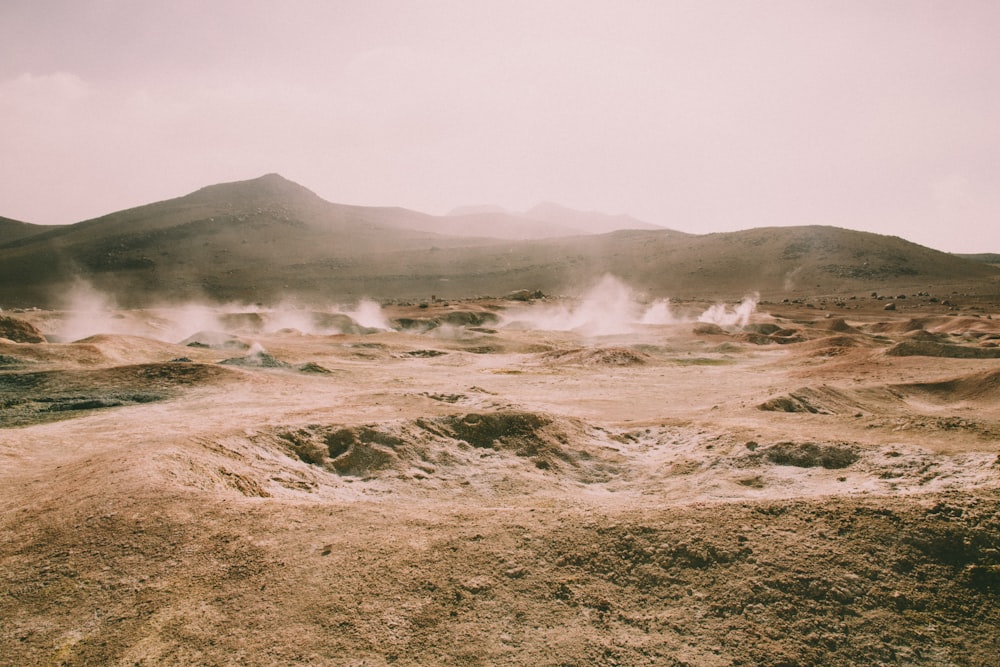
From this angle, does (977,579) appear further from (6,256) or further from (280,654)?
(6,256)

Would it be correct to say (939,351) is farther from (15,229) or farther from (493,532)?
(15,229)

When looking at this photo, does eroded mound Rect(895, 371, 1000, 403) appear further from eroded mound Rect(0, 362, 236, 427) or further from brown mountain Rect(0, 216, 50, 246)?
brown mountain Rect(0, 216, 50, 246)

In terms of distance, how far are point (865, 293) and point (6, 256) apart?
129891 millimetres

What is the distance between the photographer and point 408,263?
306 ft

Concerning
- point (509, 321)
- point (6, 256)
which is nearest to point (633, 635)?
point (509, 321)

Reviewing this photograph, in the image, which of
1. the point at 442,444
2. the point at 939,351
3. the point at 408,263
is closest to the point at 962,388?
the point at 939,351

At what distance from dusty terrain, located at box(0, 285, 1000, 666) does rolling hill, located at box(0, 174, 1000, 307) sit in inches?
2527

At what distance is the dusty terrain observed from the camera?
13.6 ft

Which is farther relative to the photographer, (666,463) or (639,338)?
(639,338)

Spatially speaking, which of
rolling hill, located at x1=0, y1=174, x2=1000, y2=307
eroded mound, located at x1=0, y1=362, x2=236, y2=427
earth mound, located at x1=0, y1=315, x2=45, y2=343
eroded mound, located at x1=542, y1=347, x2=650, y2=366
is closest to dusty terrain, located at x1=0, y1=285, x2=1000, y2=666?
eroded mound, located at x1=0, y1=362, x2=236, y2=427

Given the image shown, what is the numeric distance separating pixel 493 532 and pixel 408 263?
295ft

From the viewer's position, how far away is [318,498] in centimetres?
746

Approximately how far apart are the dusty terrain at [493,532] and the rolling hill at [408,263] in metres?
64.2

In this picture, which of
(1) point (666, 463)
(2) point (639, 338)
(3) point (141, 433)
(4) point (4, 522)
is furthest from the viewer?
(2) point (639, 338)
